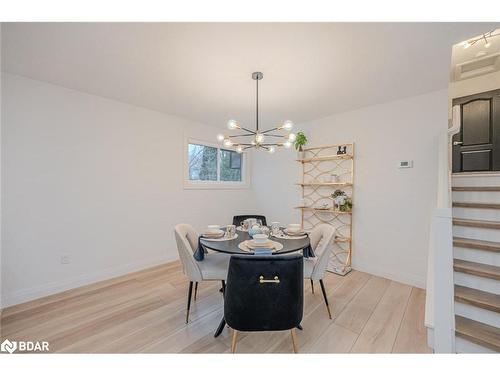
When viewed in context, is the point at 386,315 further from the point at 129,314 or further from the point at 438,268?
the point at 129,314

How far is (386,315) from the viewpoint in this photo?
2121mm

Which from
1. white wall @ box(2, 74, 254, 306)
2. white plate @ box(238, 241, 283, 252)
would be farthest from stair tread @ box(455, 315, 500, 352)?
white wall @ box(2, 74, 254, 306)

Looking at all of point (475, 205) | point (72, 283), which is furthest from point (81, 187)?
point (475, 205)

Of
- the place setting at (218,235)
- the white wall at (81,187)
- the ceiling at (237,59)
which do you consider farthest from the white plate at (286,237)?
the white wall at (81,187)

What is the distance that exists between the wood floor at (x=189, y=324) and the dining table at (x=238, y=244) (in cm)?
26

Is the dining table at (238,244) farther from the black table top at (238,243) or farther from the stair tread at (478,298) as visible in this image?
the stair tread at (478,298)

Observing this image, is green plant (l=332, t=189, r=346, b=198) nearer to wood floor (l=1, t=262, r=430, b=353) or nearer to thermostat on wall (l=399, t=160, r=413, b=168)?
thermostat on wall (l=399, t=160, r=413, b=168)

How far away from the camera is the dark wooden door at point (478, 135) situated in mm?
3314

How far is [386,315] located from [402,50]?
101 inches

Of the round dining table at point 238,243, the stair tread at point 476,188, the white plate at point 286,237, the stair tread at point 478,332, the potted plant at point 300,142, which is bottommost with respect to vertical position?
the stair tread at point 478,332

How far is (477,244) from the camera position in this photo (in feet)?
6.40

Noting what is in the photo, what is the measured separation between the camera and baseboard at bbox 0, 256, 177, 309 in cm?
227

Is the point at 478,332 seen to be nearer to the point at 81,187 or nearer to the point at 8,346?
the point at 8,346

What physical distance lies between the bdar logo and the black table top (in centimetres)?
166
